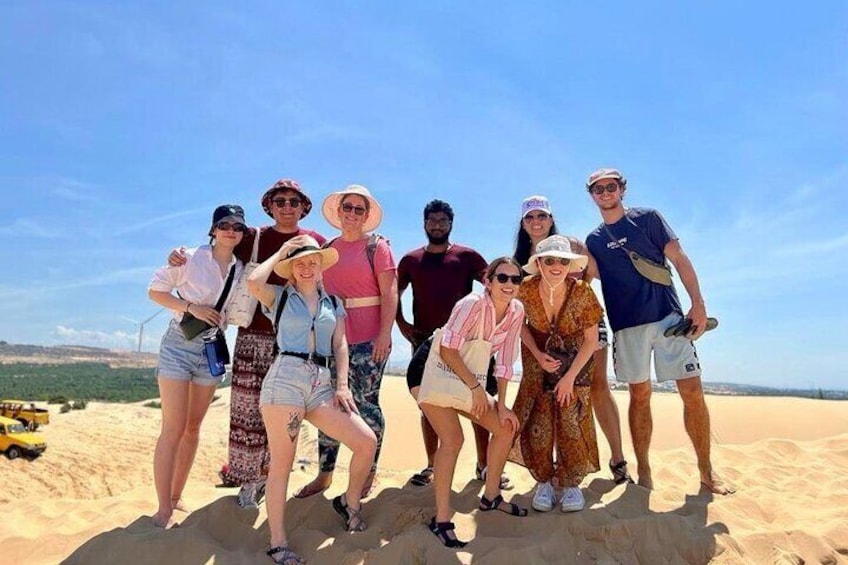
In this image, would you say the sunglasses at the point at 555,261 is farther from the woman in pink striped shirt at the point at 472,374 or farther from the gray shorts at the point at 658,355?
the gray shorts at the point at 658,355

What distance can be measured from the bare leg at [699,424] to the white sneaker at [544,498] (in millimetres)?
1575

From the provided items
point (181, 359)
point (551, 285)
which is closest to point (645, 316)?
point (551, 285)

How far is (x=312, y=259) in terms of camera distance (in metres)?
4.41

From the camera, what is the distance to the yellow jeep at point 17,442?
1595 cm

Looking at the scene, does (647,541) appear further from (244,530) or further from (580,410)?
(244,530)

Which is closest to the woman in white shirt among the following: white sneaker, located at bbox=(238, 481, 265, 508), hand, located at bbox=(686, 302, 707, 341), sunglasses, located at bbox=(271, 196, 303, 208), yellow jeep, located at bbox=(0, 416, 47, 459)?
sunglasses, located at bbox=(271, 196, 303, 208)

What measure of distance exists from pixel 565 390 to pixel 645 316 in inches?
48.7

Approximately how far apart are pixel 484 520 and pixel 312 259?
2.55 meters

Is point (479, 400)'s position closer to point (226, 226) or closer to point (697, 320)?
point (697, 320)

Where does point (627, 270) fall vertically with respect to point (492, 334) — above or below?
above

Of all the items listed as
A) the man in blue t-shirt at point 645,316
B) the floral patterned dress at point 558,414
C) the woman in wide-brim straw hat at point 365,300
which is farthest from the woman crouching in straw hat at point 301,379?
the man in blue t-shirt at point 645,316

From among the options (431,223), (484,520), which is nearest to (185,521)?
(484,520)

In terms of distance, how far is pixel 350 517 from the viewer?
183 inches

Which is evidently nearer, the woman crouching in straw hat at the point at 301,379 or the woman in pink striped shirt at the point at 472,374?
Result: the woman crouching in straw hat at the point at 301,379
